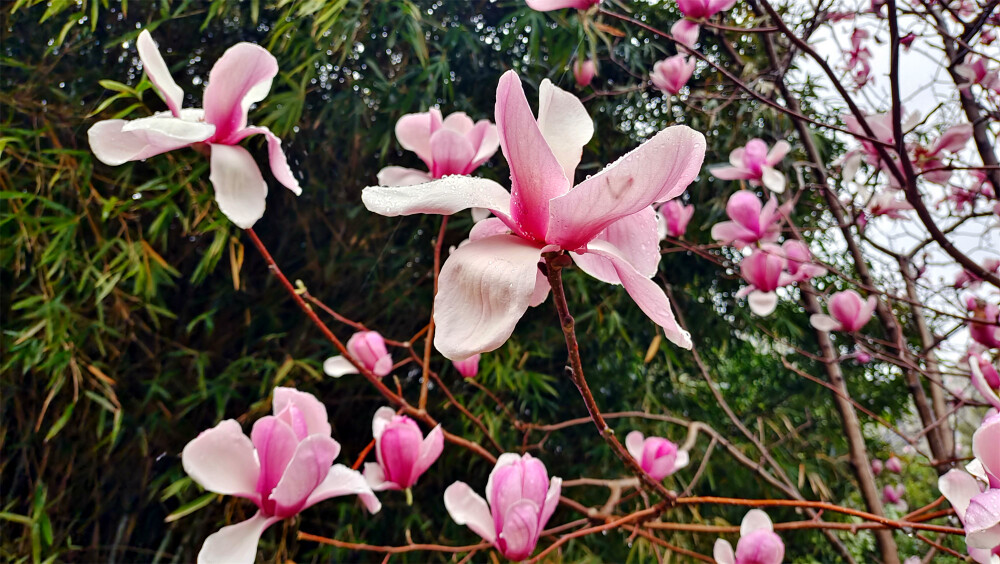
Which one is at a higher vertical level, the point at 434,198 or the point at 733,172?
the point at 434,198

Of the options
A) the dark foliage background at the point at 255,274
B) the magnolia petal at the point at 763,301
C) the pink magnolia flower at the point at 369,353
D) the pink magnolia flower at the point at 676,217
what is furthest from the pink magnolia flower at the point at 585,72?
the pink magnolia flower at the point at 369,353

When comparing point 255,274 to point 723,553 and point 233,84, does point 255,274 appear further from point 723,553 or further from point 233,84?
point 723,553

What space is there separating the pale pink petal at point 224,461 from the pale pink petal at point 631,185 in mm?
291

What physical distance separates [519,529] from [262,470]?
19 cm

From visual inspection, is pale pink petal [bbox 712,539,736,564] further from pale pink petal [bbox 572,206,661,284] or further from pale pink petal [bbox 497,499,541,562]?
pale pink petal [bbox 572,206,661,284]

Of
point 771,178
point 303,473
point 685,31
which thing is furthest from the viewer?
point 771,178

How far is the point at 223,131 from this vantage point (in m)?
0.41

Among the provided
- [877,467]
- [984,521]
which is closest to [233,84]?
[984,521]

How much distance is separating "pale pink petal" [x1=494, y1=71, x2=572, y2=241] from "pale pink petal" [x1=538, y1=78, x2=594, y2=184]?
0.03 meters

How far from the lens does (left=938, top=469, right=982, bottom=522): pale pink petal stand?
0.31 metres

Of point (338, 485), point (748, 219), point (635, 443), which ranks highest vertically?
point (748, 219)

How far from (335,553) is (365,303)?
0.46 metres

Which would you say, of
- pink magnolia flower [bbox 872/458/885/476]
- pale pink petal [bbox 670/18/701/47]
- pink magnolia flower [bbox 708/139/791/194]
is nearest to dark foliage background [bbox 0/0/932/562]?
pink magnolia flower [bbox 708/139/791/194]

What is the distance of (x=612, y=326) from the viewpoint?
1147mm
